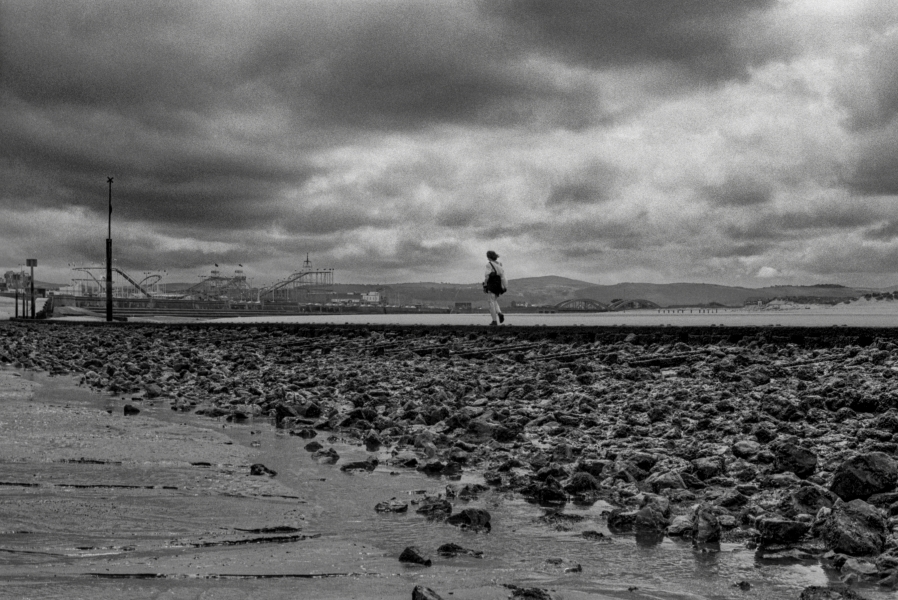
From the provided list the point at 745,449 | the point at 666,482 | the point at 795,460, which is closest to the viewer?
the point at 666,482

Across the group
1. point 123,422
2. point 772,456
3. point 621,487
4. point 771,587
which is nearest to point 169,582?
point 771,587

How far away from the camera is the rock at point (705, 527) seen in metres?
5.70

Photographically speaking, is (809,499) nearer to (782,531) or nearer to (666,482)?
(782,531)

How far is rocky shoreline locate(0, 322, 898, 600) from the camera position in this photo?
603 cm

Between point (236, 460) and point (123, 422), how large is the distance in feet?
12.8

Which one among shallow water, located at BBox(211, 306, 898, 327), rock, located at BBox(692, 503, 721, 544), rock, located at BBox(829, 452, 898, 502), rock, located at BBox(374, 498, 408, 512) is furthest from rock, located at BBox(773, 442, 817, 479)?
shallow water, located at BBox(211, 306, 898, 327)

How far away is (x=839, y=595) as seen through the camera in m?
4.46

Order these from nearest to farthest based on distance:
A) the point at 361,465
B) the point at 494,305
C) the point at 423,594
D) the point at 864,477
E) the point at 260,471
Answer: the point at 423,594 → the point at 864,477 → the point at 260,471 → the point at 361,465 → the point at 494,305

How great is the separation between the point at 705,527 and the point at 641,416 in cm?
459

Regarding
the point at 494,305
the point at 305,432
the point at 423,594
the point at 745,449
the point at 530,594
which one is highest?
the point at 494,305

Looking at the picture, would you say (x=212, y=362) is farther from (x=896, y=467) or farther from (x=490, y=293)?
(x=896, y=467)

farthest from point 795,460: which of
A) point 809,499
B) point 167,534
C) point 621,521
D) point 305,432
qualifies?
point 305,432

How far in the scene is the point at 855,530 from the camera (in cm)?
530

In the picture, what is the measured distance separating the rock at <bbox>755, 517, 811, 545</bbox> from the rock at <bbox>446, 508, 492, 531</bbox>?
2008 mm
